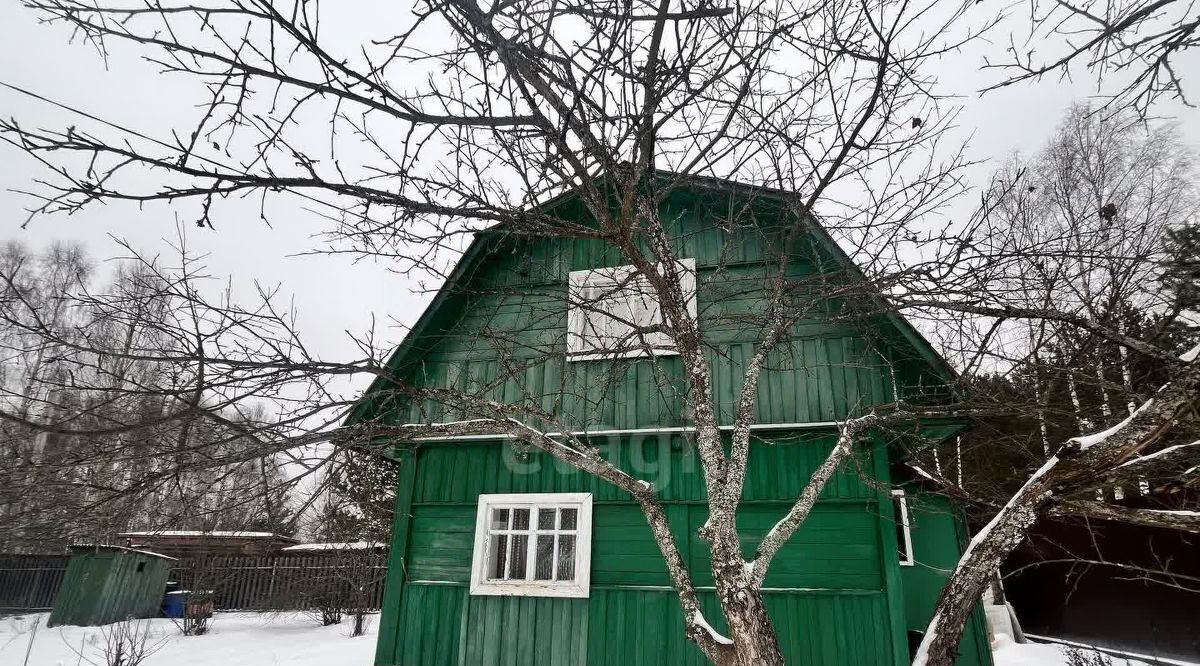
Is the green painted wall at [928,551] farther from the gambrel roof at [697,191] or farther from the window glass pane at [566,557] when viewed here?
the window glass pane at [566,557]

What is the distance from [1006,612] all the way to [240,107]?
1532cm

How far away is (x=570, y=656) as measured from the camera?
6.41m

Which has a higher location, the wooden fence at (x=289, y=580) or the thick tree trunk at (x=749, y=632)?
the thick tree trunk at (x=749, y=632)

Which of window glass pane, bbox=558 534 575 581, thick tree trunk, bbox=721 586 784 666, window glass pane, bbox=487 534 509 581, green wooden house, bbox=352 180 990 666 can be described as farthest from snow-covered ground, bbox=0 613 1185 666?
thick tree trunk, bbox=721 586 784 666

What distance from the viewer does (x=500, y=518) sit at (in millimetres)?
7145

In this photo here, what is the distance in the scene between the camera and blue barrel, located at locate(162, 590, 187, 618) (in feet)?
50.0

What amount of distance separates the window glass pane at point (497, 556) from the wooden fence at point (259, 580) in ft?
23.7

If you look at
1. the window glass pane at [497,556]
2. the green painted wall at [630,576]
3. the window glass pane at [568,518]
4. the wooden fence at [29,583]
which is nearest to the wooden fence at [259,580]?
the wooden fence at [29,583]

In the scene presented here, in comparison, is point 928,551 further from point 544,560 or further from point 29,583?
point 29,583

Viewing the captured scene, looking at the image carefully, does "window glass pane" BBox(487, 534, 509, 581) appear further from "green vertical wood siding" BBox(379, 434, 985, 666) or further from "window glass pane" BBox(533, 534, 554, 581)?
"window glass pane" BBox(533, 534, 554, 581)

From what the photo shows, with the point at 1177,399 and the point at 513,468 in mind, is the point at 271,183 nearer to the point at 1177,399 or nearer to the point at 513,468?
the point at 1177,399

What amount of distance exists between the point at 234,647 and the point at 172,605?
619cm

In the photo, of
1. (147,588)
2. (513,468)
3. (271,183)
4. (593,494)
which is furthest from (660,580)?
(147,588)

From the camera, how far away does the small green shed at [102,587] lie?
12906mm
